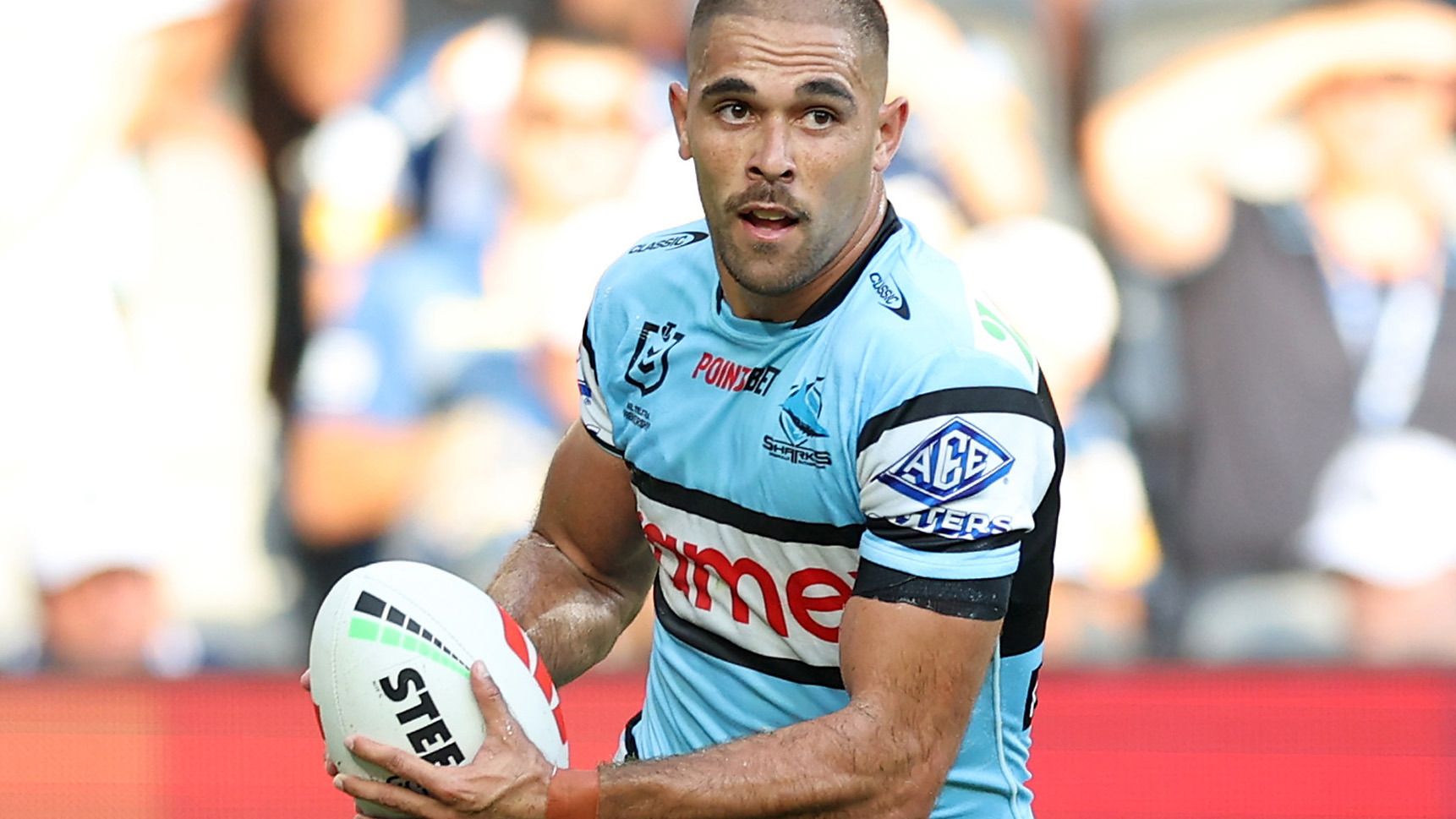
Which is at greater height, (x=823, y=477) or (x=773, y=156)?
(x=773, y=156)

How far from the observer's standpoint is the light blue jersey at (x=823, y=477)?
2.41 m

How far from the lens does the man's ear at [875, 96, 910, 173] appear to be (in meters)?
2.69

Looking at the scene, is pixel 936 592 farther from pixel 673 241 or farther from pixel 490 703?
pixel 673 241

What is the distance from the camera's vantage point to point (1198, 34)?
6.96 m

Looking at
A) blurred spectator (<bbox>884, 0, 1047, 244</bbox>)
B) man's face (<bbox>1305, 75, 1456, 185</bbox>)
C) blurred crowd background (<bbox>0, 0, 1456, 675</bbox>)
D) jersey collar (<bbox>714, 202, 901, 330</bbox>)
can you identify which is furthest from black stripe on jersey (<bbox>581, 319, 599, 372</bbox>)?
man's face (<bbox>1305, 75, 1456, 185</bbox>)

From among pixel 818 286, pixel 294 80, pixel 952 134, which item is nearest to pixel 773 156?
pixel 818 286

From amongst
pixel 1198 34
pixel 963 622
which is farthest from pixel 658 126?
pixel 963 622

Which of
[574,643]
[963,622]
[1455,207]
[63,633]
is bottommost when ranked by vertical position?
[63,633]

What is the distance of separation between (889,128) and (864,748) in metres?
0.93

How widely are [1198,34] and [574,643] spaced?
4791mm

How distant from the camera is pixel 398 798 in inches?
94.2

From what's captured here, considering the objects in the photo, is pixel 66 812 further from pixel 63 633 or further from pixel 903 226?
pixel 903 226

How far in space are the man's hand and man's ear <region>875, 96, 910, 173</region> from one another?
3.13 ft

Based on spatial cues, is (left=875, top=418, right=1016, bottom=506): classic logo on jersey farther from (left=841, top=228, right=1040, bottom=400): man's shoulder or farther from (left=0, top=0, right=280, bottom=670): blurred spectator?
(left=0, top=0, right=280, bottom=670): blurred spectator
